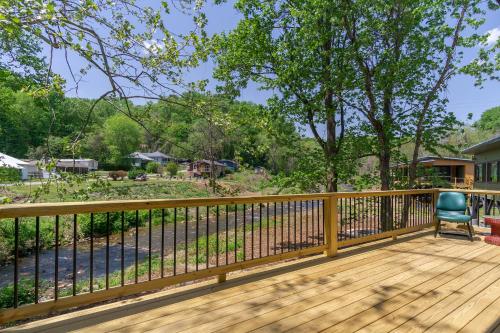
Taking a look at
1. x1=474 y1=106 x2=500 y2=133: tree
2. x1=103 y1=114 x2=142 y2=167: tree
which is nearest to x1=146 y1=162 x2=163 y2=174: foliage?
x1=103 y1=114 x2=142 y2=167: tree

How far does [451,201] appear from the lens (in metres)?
5.84

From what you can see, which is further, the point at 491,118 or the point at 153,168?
the point at 491,118

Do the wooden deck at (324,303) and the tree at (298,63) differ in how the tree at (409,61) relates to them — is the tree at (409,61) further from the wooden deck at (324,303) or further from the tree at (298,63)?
the wooden deck at (324,303)

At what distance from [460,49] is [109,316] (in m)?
8.52

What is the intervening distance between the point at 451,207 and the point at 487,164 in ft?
40.1

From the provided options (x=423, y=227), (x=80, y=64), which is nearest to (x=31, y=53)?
(x=80, y=64)

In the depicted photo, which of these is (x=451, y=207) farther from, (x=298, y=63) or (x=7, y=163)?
(x=7, y=163)

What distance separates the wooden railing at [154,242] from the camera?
2408 mm

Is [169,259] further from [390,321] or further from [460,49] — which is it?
[460,49]

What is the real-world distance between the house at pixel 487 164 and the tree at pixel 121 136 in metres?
35.8

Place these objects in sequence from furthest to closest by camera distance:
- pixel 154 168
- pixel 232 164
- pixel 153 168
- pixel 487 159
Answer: pixel 154 168
pixel 153 168
pixel 487 159
pixel 232 164

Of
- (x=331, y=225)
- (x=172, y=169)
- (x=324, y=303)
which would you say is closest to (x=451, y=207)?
(x=331, y=225)

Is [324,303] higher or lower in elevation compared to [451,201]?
lower

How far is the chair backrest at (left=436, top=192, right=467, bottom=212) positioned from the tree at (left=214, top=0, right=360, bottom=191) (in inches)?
94.0
